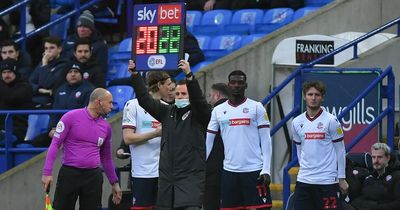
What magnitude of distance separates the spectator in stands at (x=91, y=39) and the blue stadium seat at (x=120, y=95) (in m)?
0.31

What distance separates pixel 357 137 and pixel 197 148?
119 inches

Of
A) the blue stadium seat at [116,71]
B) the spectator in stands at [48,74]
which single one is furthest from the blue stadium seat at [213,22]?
the spectator in stands at [48,74]

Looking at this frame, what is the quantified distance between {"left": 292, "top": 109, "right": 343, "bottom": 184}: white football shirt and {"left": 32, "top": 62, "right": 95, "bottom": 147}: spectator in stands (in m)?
4.44

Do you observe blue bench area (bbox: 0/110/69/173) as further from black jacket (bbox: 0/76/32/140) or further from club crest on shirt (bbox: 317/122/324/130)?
A: club crest on shirt (bbox: 317/122/324/130)

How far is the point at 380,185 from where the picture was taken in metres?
14.7

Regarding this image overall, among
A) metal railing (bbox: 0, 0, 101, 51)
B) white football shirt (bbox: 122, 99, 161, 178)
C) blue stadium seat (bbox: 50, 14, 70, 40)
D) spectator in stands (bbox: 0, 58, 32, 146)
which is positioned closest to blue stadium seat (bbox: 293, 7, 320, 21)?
metal railing (bbox: 0, 0, 101, 51)

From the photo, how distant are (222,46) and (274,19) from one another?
89 cm

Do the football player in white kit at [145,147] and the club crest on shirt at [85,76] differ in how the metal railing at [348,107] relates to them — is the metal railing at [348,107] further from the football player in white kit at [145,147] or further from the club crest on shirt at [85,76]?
the club crest on shirt at [85,76]

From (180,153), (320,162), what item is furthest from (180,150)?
(320,162)

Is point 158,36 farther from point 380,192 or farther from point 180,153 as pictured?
point 380,192

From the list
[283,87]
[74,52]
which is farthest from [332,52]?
[74,52]

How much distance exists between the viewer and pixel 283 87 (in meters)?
15.9

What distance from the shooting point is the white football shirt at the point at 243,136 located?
14.0m

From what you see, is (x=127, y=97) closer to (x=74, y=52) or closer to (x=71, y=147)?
(x=74, y=52)
